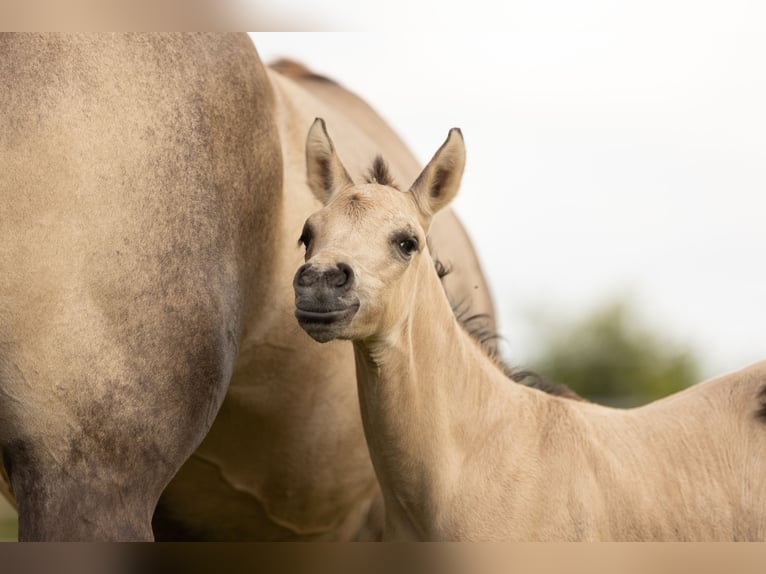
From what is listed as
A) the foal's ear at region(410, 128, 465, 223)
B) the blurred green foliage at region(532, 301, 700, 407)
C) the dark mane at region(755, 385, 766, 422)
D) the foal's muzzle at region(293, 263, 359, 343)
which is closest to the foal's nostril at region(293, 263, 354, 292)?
→ the foal's muzzle at region(293, 263, 359, 343)

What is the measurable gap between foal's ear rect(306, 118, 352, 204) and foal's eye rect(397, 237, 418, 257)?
52 cm

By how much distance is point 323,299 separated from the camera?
3193mm

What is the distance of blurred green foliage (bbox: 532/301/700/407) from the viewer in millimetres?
23781

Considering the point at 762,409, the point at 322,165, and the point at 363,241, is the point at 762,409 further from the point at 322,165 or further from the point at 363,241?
the point at 322,165

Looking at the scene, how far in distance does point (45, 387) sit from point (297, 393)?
1.64m

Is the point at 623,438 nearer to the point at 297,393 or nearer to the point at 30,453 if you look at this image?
the point at 297,393

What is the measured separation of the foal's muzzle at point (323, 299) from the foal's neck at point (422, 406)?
1.20ft

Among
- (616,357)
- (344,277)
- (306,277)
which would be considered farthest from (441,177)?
(616,357)

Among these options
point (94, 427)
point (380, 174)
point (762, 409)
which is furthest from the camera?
point (762, 409)

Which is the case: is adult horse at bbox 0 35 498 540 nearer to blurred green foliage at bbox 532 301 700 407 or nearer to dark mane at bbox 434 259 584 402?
dark mane at bbox 434 259 584 402

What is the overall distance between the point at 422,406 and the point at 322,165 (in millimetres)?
1021

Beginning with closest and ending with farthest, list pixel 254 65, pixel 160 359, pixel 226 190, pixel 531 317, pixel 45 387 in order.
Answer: pixel 45 387
pixel 160 359
pixel 226 190
pixel 254 65
pixel 531 317
